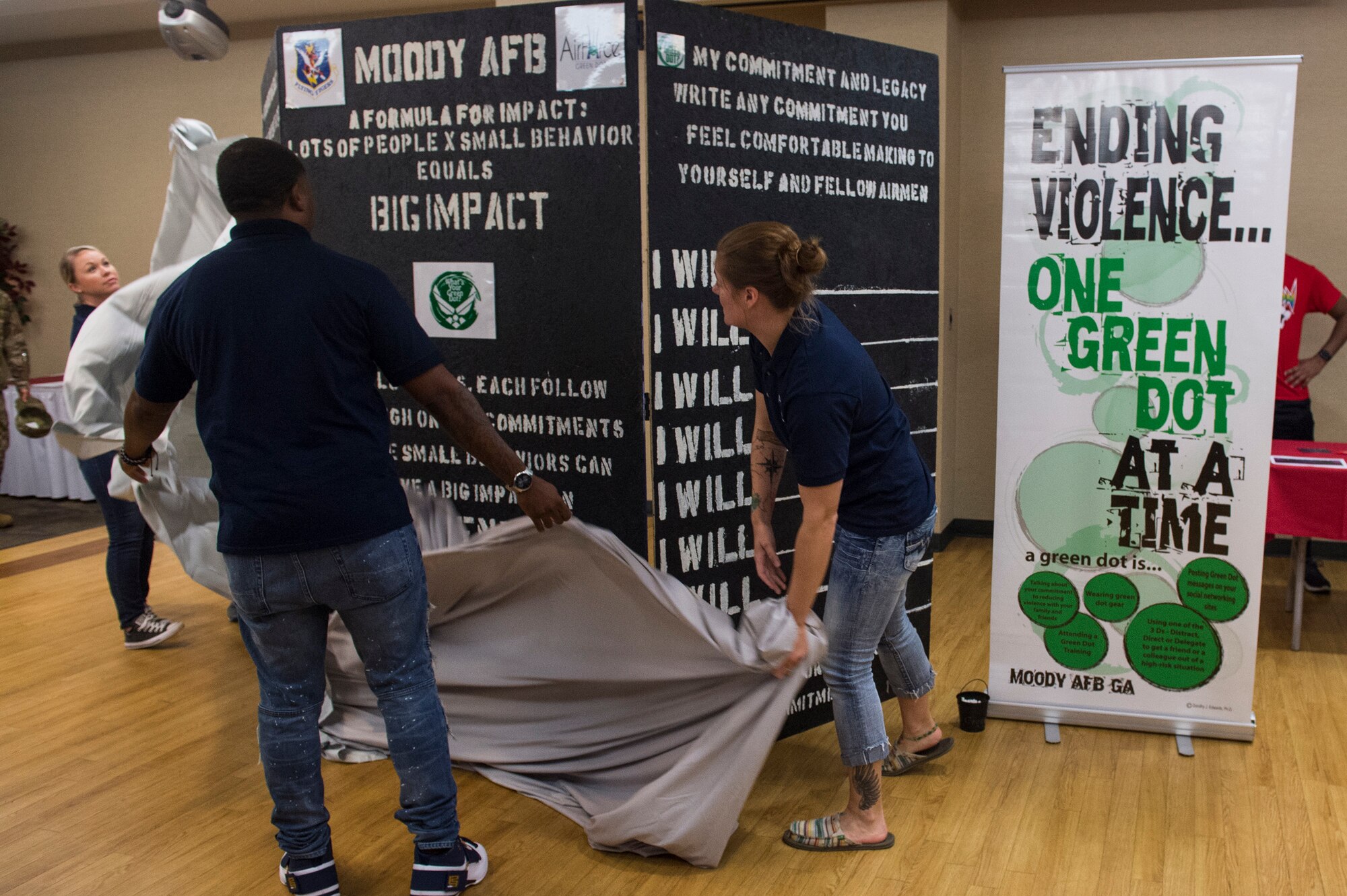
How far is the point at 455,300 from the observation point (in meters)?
2.74

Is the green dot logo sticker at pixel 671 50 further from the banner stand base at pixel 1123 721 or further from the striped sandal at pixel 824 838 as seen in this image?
the banner stand base at pixel 1123 721

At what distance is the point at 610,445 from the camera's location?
2.61 m

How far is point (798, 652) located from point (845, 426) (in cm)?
48

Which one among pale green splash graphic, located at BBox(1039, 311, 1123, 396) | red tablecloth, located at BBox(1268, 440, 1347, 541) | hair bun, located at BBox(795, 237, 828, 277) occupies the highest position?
hair bun, located at BBox(795, 237, 828, 277)

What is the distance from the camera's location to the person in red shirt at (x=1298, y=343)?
4180mm

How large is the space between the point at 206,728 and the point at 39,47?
6015 millimetres

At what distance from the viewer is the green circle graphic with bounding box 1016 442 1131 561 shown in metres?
2.91

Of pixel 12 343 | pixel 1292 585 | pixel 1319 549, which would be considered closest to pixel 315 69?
pixel 12 343

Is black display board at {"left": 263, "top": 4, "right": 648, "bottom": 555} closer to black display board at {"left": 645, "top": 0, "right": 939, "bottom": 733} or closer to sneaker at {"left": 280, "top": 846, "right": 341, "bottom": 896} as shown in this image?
black display board at {"left": 645, "top": 0, "right": 939, "bottom": 733}

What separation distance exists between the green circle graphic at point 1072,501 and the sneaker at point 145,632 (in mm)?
3054

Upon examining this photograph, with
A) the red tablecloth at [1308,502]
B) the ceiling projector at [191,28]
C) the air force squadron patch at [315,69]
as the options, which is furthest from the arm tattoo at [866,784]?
the ceiling projector at [191,28]

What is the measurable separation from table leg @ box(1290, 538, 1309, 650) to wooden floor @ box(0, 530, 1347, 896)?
0.07m

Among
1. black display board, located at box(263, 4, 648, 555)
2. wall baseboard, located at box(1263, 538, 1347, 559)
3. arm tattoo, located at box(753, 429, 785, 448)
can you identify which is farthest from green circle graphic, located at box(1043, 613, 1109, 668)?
wall baseboard, located at box(1263, 538, 1347, 559)

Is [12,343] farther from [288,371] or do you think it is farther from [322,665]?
[288,371]
